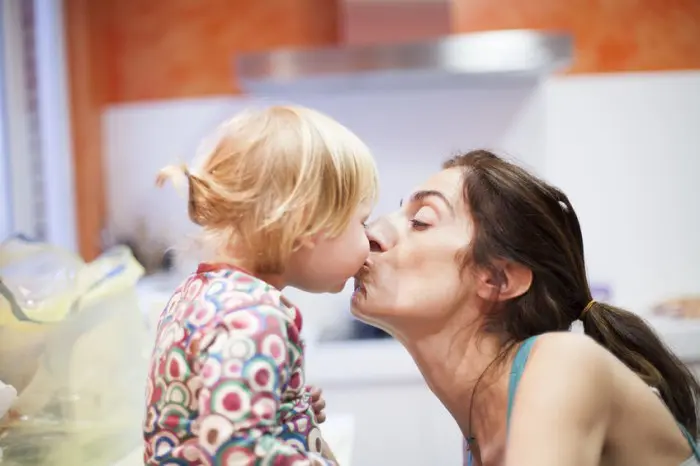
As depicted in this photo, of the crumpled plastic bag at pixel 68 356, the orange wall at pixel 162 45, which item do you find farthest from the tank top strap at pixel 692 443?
the orange wall at pixel 162 45

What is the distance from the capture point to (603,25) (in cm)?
242

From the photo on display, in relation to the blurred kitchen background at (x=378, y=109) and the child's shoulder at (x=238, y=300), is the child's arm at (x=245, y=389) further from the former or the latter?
the blurred kitchen background at (x=378, y=109)

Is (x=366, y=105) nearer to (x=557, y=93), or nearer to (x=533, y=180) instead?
(x=557, y=93)

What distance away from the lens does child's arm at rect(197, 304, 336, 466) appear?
61cm

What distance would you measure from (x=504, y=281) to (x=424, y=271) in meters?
0.10

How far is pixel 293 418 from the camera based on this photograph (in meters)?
0.71

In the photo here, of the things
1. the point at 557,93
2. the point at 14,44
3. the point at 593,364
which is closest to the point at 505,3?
the point at 557,93

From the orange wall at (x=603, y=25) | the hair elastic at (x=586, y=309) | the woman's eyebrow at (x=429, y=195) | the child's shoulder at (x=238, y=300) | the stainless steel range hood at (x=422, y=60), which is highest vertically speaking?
the orange wall at (x=603, y=25)

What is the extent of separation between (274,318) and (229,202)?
131 mm

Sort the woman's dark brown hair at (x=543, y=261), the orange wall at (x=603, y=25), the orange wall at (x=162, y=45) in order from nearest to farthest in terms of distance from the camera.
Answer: the woman's dark brown hair at (x=543, y=261) → the orange wall at (x=603, y=25) → the orange wall at (x=162, y=45)

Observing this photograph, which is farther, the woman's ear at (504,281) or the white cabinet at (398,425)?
the white cabinet at (398,425)

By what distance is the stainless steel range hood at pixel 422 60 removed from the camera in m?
1.77

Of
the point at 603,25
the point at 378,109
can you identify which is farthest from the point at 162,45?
the point at 603,25

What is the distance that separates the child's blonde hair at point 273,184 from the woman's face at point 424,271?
149mm
